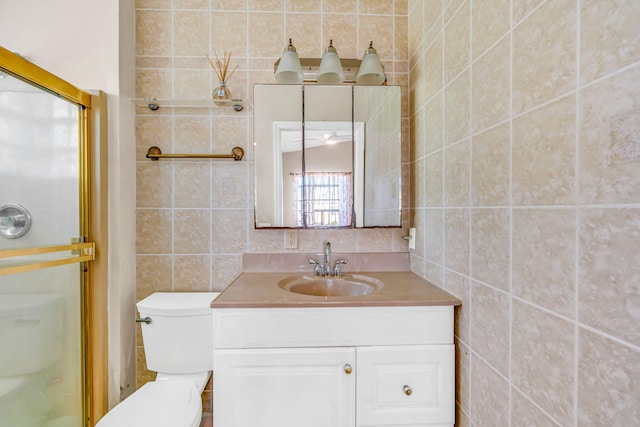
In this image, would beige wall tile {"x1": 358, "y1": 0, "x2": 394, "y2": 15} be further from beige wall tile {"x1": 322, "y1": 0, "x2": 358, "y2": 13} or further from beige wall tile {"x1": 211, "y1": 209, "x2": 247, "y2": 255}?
beige wall tile {"x1": 211, "y1": 209, "x2": 247, "y2": 255}

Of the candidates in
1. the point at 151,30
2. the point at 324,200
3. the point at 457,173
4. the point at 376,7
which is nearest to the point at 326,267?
the point at 324,200

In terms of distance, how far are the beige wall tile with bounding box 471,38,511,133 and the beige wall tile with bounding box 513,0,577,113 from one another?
0.12 ft

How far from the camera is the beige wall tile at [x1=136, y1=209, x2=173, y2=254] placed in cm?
158

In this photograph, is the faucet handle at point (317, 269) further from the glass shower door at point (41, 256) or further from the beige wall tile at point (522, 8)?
the beige wall tile at point (522, 8)

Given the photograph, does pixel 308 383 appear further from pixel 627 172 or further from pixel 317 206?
pixel 627 172

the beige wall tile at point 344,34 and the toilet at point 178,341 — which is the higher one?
the beige wall tile at point 344,34

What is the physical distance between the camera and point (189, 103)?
1.54 metres

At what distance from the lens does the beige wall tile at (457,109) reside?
1021 mm

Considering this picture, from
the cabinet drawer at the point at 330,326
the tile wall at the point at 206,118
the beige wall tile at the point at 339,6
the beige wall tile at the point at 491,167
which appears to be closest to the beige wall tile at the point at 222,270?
the tile wall at the point at 206,118

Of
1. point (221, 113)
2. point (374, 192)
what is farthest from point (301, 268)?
point (221, 113)

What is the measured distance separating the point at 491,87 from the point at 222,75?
1289 mm

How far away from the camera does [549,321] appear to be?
67 cm

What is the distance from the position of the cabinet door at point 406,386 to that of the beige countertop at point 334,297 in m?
0.17

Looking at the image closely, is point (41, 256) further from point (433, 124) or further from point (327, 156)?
point (433, 124)
